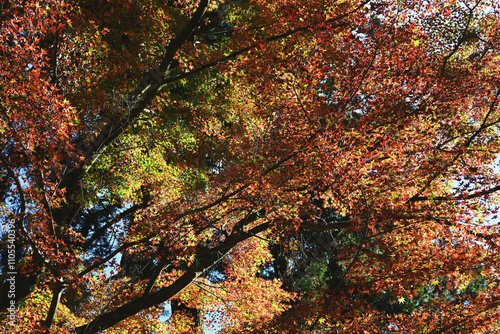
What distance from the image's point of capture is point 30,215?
6891mm

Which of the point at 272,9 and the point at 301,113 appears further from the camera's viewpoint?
the point at 272,9

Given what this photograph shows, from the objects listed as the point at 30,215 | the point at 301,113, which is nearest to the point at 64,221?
the point at 30,215

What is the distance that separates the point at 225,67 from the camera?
8.38 meters

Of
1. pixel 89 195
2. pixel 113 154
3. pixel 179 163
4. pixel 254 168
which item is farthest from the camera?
pixel 179 163

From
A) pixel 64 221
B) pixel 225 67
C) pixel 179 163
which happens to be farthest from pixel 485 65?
pixel 64 221

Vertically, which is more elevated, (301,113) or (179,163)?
(179,163)

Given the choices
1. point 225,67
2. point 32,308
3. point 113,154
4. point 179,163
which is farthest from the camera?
point 179,163

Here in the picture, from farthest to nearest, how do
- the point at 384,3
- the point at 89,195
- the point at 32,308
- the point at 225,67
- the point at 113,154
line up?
the point at 113,154, the point at 89,195, the point at 32,308, the point at 225,67, the point at 384,3

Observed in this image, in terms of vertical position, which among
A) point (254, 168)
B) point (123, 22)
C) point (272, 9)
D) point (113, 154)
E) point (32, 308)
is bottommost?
point (32, 308)

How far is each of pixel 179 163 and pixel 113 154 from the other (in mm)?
2279

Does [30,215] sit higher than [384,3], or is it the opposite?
[384,3]

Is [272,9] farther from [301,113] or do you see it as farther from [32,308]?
[32,308]

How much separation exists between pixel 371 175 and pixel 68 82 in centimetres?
760

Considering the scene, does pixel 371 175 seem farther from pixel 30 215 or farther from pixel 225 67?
pixel 30 215
